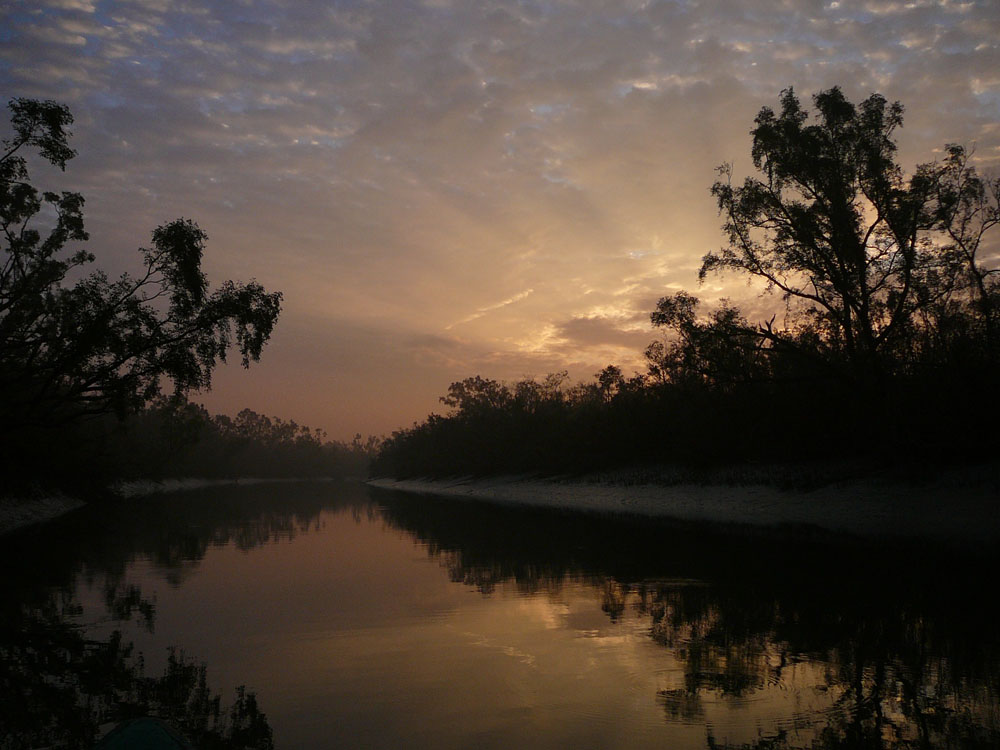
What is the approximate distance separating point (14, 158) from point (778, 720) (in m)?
29.3

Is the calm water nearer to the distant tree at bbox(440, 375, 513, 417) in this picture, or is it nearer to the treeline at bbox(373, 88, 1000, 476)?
the treeline at bbox(373, 88, 1000, 476)

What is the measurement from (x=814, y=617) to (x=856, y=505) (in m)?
17.4

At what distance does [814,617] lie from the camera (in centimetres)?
1073

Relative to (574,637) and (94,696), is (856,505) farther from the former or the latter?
(94,696)

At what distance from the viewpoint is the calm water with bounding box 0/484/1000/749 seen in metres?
6.60

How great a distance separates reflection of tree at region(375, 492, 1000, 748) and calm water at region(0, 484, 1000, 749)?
0.04 meters

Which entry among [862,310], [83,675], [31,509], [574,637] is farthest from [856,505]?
[31,509]

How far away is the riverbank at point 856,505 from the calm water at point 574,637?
10.9ft

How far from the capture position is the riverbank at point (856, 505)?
20875 mm

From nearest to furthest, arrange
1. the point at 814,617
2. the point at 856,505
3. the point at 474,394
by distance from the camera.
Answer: the point at 814,617 < the point at 856,505 < the point at 474,394

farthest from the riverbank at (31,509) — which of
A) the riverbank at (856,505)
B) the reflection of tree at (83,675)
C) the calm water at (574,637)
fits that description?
the riverbank at (856,505)

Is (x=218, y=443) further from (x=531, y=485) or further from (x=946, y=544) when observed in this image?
(x=946, y=544)

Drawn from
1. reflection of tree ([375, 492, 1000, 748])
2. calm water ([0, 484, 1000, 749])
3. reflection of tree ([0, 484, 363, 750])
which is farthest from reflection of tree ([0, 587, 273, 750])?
reflection of tree ([375, 492, 1000, 748])

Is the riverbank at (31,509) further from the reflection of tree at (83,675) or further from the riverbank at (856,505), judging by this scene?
the riverbank at (856,505)
